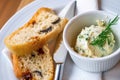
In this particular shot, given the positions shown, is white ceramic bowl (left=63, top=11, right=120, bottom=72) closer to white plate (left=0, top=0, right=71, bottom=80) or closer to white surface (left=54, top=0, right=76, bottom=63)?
white surface (left=54, top=0, right=76, bottom=63)

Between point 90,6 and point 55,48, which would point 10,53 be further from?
point 90,6

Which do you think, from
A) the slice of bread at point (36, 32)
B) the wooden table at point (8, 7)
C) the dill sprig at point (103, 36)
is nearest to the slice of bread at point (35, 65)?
the slice of bread at point (36, 32)

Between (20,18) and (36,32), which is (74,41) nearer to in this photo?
(36,32)

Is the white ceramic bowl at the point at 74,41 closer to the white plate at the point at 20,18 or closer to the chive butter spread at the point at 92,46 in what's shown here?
A: the chive butter spread at the point at 92,46

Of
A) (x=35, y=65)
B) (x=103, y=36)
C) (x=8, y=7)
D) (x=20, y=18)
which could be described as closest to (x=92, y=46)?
(x=103, y=36)

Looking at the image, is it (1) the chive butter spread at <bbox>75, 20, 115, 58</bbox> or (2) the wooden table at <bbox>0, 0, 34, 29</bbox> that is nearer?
(1) the chive butter spread at <bbox>75, 20, 115, 58</bbox>

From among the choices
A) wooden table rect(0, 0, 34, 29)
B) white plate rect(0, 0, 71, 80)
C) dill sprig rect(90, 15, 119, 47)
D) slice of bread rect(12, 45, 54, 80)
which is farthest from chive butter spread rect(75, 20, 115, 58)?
wooden table rect(0, 0, 34, 29)

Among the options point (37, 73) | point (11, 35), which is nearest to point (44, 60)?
point (37, 73)
